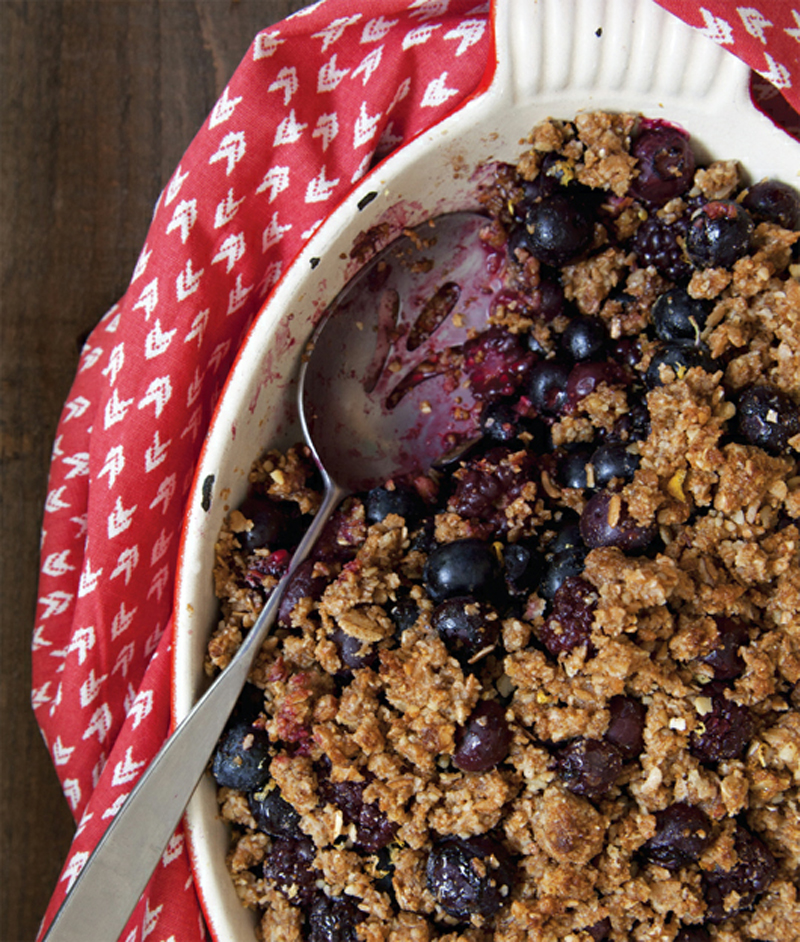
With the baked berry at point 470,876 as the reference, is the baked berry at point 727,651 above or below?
above

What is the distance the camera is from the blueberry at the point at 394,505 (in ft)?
5.56

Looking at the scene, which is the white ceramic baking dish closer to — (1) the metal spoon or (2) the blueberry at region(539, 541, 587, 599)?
(1) the metal spoon

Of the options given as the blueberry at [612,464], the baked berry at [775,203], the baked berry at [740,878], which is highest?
the baked berry at [775,203]

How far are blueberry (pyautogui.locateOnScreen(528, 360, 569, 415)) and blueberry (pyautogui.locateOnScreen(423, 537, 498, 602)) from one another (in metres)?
0.35

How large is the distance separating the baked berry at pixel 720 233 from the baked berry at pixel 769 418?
0.27m

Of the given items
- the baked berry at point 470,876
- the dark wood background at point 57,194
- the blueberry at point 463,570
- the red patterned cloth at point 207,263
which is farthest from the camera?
the dark wood background at point 57,194

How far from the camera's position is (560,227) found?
5.29 ft

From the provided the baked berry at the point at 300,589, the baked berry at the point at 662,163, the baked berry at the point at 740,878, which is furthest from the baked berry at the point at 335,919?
the baked berry at the point at 662,163

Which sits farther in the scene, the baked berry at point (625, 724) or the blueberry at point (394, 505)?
the blueberry at point (394, 505)

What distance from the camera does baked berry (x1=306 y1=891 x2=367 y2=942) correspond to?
1506 mm

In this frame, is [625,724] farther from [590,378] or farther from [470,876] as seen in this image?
[590,378]

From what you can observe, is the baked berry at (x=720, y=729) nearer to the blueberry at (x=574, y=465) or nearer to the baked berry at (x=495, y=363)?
the blueberry at (x=574, y=465)

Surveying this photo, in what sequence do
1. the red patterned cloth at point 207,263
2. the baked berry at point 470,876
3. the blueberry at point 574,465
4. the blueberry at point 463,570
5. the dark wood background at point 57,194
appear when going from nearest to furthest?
the baked berry at point 470,876, the blueberry at point 463,570, the blueberry at point 574,465, the red patterned cloth at point 207,263, the dark wood background at point 57,194

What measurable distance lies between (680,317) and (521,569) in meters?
0.59
